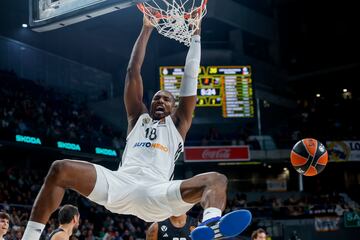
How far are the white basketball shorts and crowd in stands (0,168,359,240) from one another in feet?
28.2

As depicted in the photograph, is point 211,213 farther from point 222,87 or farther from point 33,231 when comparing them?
point 222,87

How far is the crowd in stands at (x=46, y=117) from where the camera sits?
1923 cm

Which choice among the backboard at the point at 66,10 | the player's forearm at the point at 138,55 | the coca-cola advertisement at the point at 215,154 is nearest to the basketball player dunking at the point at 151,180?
the player's forearm at the point at 138,55

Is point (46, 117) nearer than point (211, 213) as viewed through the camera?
No

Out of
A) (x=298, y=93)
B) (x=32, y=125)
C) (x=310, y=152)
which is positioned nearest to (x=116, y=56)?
(x=32, y=125)

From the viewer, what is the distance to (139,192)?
14.8 feet

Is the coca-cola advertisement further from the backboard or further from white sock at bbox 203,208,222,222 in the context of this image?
white sock at bbox 203,208,222,222

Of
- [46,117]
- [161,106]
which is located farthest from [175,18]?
[46,117]

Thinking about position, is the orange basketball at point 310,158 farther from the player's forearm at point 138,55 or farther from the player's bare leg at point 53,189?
the player's bare leg at point 53,189

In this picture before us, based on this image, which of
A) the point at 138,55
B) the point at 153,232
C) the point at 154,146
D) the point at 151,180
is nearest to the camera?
the point at 151,180

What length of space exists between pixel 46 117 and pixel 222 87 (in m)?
6.44

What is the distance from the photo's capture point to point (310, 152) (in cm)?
787

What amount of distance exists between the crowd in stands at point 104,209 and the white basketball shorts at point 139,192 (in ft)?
28.2

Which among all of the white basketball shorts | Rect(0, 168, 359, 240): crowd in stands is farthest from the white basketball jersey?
Rect(0, 168, 359, 240): crowd in stands
